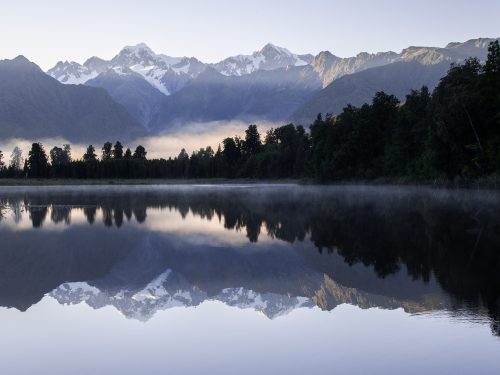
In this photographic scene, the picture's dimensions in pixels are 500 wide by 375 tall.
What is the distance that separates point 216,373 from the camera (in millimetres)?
9828

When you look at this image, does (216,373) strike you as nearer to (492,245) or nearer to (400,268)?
(400,268)

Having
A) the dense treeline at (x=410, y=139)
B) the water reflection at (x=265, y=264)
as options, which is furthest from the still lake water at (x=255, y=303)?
the dense treeline at (x=410, y=139)

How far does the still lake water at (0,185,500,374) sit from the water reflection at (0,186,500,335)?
0.07 meters

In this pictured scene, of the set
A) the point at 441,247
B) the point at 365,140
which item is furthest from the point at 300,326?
the point at 365,140

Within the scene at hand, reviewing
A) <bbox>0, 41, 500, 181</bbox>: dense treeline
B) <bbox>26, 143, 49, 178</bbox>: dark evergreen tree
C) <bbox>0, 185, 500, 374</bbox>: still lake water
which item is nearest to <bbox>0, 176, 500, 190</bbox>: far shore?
<bbox>0, 41, 500, 181</bbox>: dense treeline

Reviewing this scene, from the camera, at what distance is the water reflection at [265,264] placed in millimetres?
15278

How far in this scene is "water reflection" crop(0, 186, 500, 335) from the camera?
50.1 feet

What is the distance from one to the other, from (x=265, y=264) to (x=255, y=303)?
6344 mm

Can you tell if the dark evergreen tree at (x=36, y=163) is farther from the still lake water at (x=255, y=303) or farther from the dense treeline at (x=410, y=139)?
the still lake water at (x=255, y=303)

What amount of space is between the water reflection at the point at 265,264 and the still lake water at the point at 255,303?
0.22ft

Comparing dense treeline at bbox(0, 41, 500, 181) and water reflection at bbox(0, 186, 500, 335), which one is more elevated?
dense treeline at bbox(0, 41, 500, 181)

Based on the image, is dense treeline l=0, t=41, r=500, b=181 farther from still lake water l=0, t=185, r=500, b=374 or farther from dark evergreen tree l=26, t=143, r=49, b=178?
dark evergreen tree l=26, t=143, r=49, b=178

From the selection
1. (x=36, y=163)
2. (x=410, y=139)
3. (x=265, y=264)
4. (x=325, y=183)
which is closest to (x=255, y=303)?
(x=265, y=264)

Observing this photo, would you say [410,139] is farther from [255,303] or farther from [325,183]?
[255,303]
